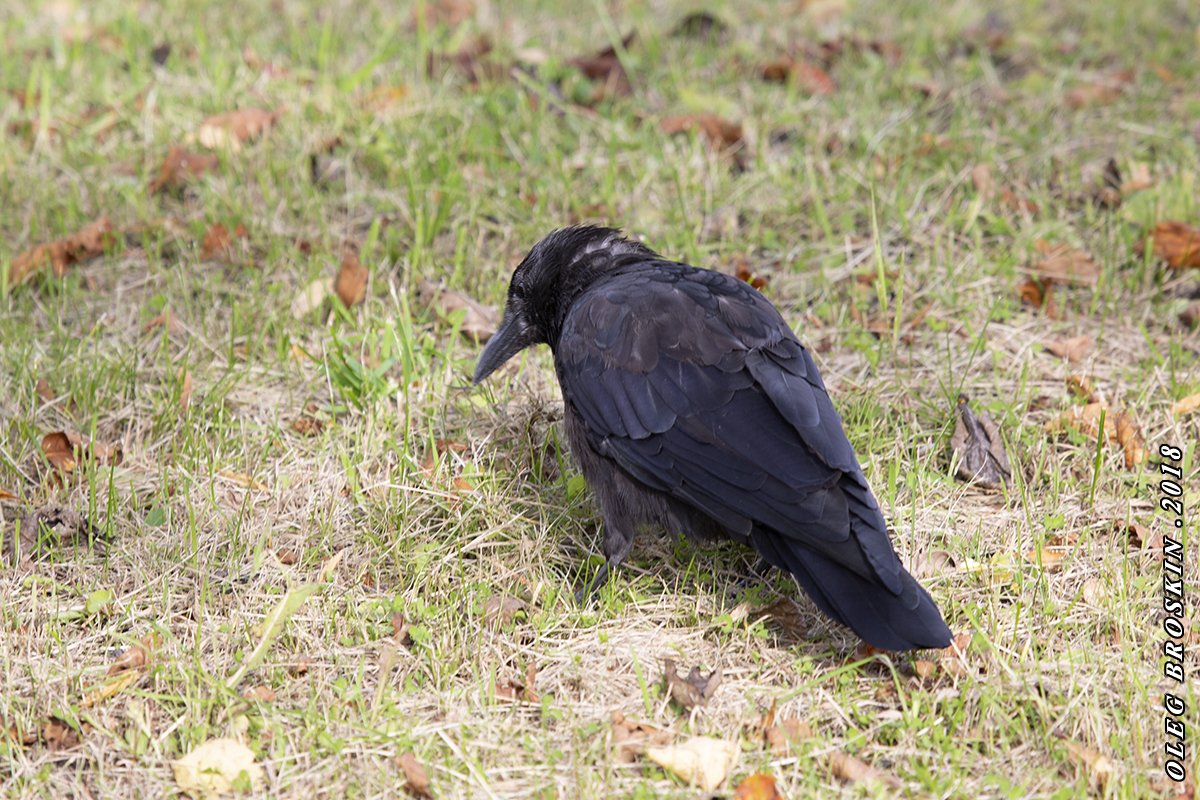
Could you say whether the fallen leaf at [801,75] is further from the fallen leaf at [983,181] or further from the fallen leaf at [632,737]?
the fallen leaf at [632,737]

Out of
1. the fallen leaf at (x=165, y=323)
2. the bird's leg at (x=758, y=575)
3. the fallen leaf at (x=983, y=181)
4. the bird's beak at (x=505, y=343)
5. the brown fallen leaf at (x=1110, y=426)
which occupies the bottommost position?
the bird's leg at (x=758, y=575)

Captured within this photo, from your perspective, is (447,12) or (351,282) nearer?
(351,282)

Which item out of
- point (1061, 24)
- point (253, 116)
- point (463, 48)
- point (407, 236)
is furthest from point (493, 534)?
point (1061, 24)

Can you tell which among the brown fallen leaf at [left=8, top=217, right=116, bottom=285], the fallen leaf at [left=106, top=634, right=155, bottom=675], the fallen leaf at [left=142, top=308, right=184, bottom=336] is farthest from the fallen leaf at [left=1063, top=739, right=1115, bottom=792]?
the brown fallen leaf at [left=8, top=217, right=116, bottom=285]

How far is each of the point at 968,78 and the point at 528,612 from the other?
13.7 ft

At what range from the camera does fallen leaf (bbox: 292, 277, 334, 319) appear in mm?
4702

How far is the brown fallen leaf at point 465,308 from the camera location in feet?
15.4

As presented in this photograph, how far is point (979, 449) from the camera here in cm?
395

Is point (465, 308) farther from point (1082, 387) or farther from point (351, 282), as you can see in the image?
point (1082, 387)

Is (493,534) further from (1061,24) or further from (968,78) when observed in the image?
(1061,24)

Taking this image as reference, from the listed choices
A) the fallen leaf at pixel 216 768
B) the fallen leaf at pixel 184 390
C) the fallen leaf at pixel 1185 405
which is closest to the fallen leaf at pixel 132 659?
the fallen leaf at pixel 216 768

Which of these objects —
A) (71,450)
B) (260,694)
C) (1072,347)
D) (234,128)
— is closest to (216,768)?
(260,694)

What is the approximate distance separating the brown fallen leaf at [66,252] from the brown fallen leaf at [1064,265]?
12.1 ft

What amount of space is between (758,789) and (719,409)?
3.43 feet
